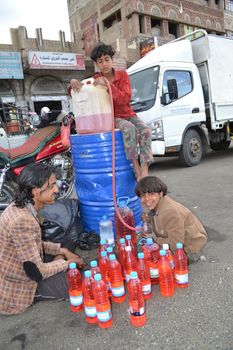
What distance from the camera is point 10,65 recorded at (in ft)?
51.6

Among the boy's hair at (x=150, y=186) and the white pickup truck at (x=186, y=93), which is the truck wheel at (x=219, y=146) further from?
the boy's hair at (x=150, y=186)

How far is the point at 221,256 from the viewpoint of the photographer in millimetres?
2959

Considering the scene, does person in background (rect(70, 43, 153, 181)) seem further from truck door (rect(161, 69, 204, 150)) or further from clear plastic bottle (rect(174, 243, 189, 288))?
truck door (rect(161, 69, 204, 150))

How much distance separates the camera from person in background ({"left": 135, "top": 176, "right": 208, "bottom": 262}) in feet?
8.60

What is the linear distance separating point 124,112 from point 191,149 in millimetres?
4285

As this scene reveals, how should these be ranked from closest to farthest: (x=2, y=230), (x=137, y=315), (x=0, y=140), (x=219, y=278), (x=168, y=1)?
(x=137, y=315) < (x=2, y=230) < (x=219, y=278) < (x=0, y=140) < (x=168, y=1)

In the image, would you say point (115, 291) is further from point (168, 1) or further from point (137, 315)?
point (168, 1)

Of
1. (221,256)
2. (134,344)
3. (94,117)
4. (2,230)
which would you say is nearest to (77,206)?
(94,117)

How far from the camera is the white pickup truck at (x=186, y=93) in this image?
22.7 feet

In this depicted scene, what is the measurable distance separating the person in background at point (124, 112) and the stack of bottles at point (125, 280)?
106 cm

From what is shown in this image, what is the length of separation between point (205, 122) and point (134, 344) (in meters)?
6.89

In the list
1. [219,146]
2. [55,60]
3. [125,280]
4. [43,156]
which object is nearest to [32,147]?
[43,156]

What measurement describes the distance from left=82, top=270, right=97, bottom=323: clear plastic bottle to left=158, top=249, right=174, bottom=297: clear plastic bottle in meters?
0.59

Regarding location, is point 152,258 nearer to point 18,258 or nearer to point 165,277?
point 165,277
